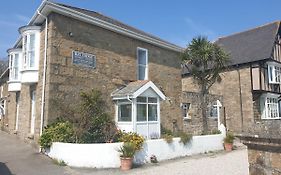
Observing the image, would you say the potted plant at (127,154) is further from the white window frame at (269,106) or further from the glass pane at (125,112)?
the white window frame at (269,106)

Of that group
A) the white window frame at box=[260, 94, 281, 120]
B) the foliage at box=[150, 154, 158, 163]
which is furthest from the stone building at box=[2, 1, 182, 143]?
the white window frame at box=[260, 94, 281, 120]

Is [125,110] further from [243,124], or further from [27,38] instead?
[243,124]

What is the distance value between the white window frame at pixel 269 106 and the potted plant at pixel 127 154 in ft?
62.7

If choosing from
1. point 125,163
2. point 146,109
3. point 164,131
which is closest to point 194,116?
point 164,131

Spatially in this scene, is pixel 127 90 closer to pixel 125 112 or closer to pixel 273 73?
pixel 125 112

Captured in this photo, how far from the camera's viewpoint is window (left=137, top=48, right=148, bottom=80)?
18031mm

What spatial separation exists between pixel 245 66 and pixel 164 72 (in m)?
10.5

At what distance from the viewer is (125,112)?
14922 millimetres

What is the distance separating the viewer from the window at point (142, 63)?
1803 cm

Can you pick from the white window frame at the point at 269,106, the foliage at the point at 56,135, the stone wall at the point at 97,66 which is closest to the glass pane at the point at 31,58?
the stone wall at the point at 97,66

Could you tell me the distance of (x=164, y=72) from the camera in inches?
773

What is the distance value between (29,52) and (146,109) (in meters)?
7.21

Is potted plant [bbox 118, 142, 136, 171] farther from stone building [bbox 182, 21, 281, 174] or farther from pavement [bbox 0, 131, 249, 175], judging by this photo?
stone building [bbox 182, 21, 281, 174]

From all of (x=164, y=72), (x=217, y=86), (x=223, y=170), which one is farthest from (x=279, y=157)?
(x=217, y=86)
